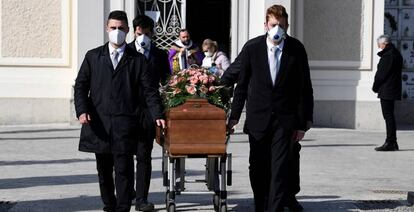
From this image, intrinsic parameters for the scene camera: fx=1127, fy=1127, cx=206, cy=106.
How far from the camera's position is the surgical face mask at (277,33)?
932 cm

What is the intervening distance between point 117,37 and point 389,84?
7.23 metres

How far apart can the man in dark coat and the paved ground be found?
28 centimetres

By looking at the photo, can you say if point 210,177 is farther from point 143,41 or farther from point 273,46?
point 273,46

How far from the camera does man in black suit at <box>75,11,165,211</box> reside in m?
9.16

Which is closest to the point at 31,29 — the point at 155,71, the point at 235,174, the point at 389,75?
the point at 389,75

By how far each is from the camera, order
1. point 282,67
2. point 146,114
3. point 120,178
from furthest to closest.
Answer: point 146,114
point 282,67
point 120,178

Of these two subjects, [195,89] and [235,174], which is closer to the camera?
[195,89]

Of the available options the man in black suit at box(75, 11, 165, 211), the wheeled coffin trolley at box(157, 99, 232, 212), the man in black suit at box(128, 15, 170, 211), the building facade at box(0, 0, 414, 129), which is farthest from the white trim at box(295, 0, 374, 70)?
the man in black suit at box(75, 11, 165, 211)

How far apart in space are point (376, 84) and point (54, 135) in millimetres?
4939

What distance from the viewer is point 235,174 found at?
41.6 ft

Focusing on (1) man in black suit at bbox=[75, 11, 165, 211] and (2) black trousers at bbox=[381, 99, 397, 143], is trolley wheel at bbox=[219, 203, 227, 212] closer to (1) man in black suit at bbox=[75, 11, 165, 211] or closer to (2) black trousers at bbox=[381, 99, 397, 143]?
(1) man in black suit at bbox=[75, 11, 165, 211]

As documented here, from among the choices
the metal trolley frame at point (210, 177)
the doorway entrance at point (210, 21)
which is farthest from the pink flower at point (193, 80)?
the doorway entrance at point (210, 21)

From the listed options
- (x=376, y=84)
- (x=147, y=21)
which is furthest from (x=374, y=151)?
(x=147, y=21)

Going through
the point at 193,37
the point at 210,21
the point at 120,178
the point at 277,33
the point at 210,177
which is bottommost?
the point at 210,177
